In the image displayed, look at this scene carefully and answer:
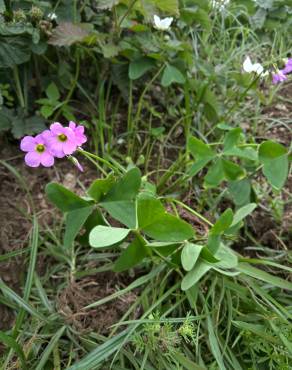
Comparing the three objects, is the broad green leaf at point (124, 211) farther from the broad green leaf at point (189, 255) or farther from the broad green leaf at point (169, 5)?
the broad green leaf at point (169, 5)

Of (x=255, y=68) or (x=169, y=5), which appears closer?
(x=169, y=5)

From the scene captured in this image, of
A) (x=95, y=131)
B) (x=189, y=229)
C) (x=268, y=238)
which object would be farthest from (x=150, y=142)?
(x=189, y=229)

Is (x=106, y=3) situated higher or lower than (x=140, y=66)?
higher

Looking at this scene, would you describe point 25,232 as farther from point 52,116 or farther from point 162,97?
point 162,97

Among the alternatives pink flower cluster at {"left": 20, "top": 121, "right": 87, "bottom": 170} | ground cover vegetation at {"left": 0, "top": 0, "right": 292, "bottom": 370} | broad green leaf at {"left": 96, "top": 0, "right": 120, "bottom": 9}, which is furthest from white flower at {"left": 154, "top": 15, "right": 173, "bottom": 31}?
pink flower cluster at {"left": 20, "top": 121, "right": 87, "bottom": 170}

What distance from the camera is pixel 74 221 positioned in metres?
1.22

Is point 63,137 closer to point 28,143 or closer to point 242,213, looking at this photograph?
point 28,143

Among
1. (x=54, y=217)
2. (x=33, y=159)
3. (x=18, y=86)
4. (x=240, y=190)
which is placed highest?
(x=33, y=159)

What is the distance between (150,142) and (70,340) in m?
0.75

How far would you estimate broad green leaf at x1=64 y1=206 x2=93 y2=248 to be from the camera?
1.21 metres

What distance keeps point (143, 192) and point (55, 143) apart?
0.92 ft

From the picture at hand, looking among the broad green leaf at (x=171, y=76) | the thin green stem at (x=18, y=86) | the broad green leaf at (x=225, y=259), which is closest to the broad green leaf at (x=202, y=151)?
the broad green leaf at (x=225, y=259)

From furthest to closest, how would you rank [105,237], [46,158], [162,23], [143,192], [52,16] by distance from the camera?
[162,23] → [52,16] → [143,192] → [46,158] → [105,237]

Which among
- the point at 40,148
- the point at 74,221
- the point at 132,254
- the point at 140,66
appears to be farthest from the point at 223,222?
the point at 140,66
